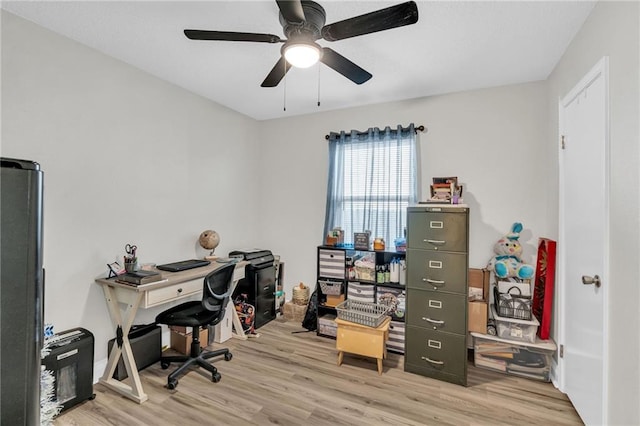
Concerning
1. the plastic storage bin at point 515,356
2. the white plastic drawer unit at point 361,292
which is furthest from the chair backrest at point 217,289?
the plastic storage bin at point 515,356

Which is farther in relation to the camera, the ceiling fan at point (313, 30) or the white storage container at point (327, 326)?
the white storage container at point (327, 326)

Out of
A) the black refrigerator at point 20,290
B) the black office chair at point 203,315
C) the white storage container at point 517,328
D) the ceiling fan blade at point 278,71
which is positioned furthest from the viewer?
the white storage container at point 517,328

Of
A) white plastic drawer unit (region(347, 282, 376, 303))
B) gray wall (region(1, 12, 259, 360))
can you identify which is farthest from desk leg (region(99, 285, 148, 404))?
white plastic drawer unit (region(347, 282, 376, 303))

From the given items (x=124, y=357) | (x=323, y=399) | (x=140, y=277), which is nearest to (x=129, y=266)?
(x=140, y=277)

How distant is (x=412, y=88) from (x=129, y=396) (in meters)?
3.60

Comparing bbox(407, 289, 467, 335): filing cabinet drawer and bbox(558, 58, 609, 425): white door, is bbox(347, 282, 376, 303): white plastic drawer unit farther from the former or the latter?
bbox(558, 58, 609, 425): white door

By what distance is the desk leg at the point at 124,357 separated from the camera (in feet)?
6.97

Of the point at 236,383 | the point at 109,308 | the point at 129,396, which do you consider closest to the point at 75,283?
the point at 109,308

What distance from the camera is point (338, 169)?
11.7 feet

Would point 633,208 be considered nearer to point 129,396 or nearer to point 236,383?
point 236,383

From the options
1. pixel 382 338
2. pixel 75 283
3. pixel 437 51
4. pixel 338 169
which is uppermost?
pixel 437 51

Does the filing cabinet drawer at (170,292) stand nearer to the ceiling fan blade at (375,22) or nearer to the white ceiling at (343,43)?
the white ceiling at (343,43)

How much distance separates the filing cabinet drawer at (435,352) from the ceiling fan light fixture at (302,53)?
224 centimetres

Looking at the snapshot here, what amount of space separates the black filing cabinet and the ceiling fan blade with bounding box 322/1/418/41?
1.45m
